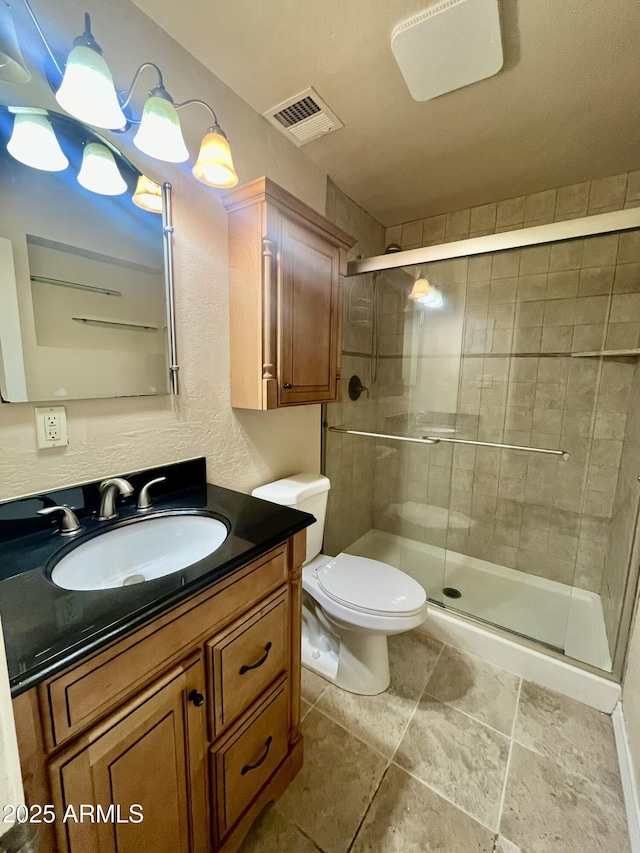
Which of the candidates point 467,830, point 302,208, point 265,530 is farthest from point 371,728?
point 302,208

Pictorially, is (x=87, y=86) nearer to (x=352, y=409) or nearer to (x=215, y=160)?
(x=215, y=160)

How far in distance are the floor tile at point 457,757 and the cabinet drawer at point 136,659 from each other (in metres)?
0.94

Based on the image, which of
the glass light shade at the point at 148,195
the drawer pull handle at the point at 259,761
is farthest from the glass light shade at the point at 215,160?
the drawer pull handle at the point at 259,761

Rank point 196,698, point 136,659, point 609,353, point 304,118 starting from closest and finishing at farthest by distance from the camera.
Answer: point 136,659
point 196,698
point 304,118
point 609,353

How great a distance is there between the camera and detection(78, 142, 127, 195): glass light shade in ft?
3.13

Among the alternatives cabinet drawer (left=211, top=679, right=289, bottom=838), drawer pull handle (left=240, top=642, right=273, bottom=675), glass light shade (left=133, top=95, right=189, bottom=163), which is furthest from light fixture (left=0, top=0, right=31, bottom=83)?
cabinet drawer (left=211, top=679, right=289, bottom=838)

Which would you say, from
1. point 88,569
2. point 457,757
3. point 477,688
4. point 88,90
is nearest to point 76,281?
point 88,90

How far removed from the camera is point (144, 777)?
664mm

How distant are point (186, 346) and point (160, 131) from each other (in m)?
0.59

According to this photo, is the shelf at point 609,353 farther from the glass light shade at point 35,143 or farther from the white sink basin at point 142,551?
the glass light shade at point 35,143

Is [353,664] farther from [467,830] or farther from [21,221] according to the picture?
[21,221]

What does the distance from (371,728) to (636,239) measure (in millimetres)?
2402

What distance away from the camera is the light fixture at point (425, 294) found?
6.84 feet

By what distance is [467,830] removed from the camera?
1018 mm
